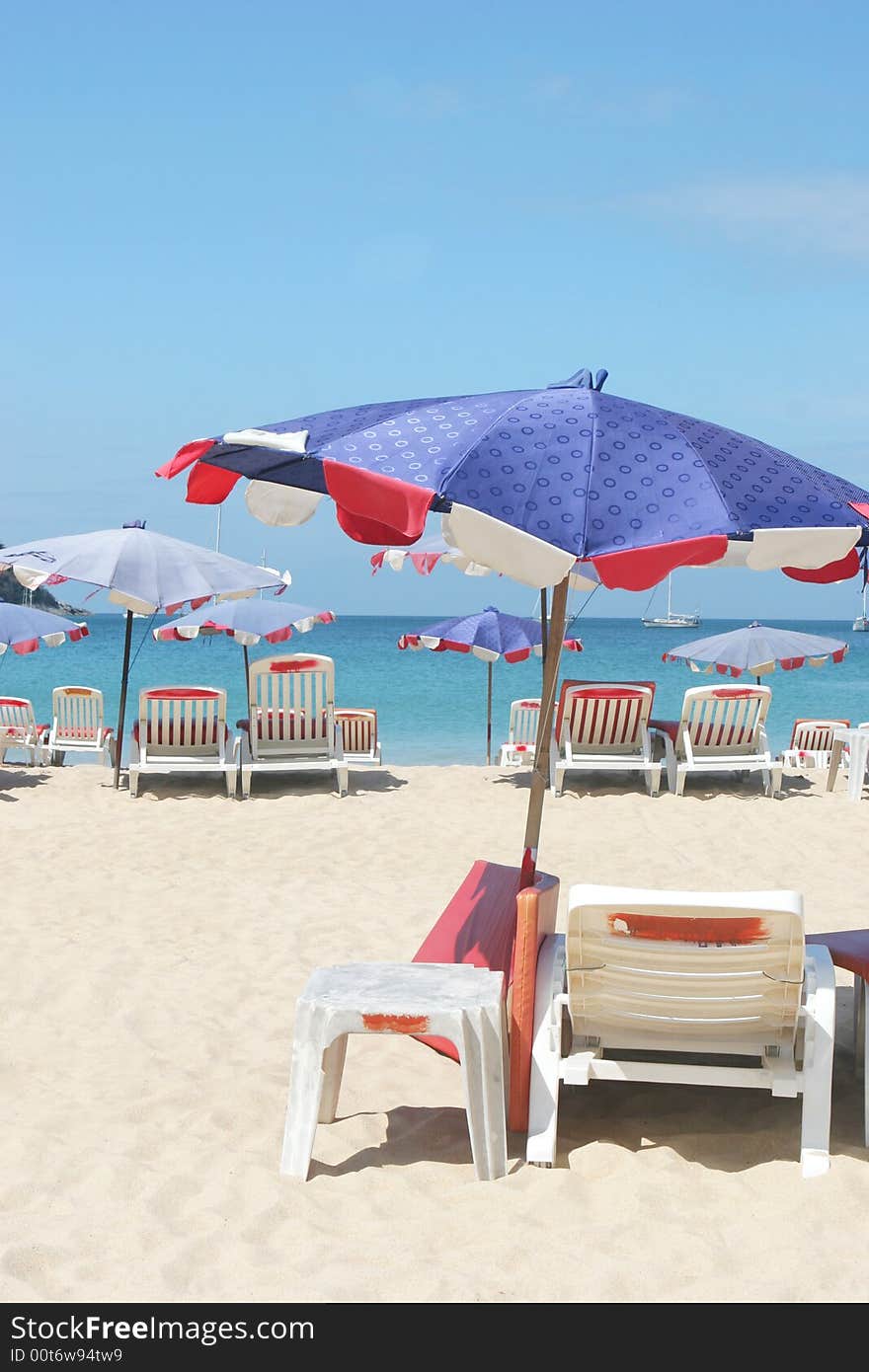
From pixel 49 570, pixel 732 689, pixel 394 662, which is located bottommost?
pixel 394 662

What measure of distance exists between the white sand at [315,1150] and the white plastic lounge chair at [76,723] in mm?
8776

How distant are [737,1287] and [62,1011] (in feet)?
9.03

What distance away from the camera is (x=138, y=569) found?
928 cm

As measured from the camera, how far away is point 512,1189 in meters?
3.00

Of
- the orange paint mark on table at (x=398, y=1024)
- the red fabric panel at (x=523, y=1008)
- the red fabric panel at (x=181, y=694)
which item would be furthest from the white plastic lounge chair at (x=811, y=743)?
the orange paint mark on table at (x=398, y=1024)

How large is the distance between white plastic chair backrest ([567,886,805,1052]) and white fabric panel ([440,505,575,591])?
2.60ft

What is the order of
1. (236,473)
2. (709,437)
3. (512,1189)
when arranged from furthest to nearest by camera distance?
(236,473) < (709,437) < (512,1189)

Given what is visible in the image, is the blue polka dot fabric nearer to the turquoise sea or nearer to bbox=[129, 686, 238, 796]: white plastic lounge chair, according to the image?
bbox=[129, 686, 238, 796]: white plastic lounge chair

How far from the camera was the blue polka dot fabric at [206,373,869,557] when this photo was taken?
293cm

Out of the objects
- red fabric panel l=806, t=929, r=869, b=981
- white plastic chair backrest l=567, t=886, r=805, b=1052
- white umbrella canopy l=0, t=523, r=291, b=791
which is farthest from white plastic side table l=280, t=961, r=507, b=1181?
white umbrella canopy l=0, t=523, r=291, b=791

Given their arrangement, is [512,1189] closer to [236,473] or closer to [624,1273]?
[624,1273]
